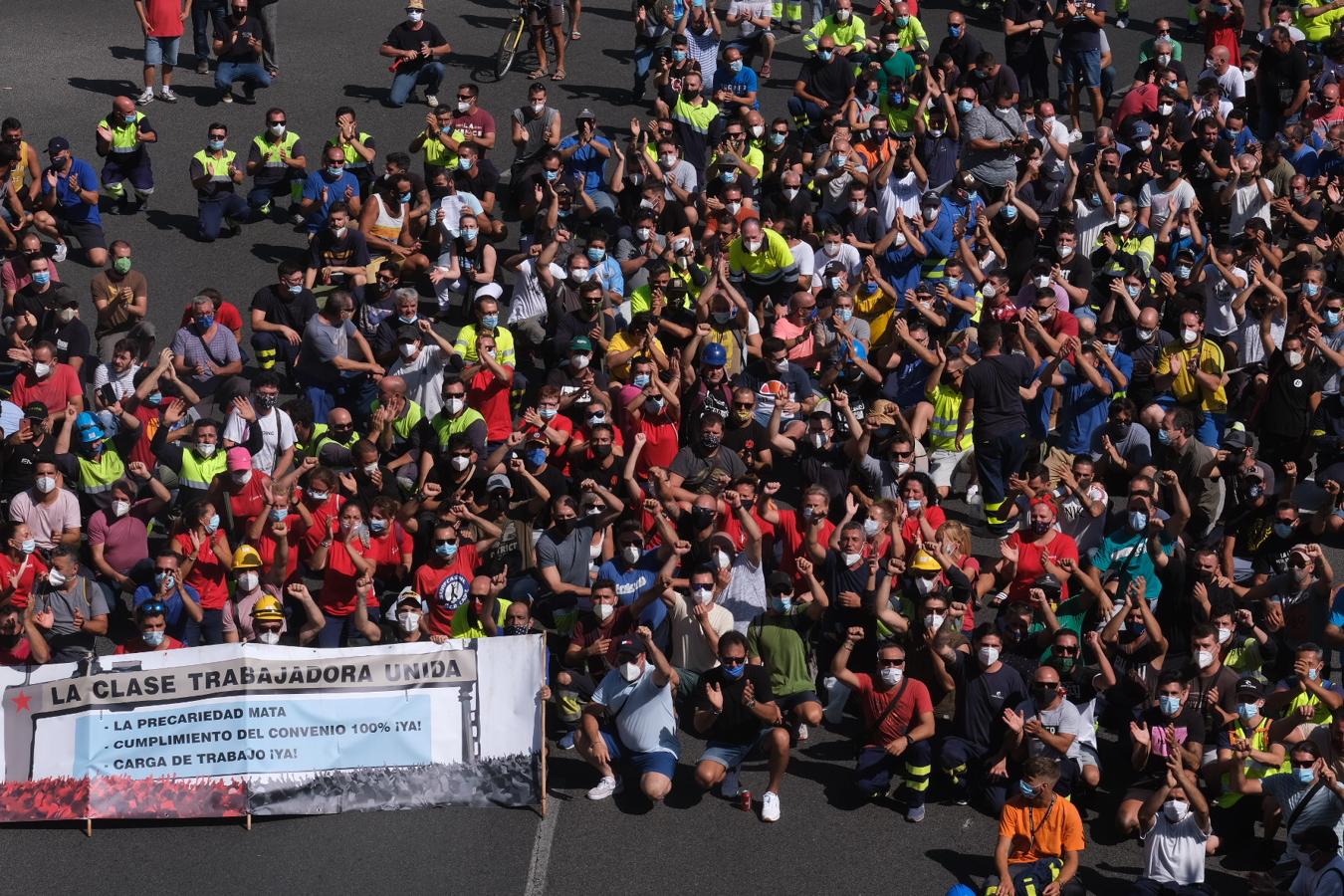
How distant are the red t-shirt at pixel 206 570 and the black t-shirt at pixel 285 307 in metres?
3.87

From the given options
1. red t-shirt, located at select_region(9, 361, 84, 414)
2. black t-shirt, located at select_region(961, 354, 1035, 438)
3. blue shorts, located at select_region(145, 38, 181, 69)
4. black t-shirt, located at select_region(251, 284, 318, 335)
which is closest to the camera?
black t-shirt, located at select_region(961, 354, 1035, 438)

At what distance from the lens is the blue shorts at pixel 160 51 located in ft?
84.7

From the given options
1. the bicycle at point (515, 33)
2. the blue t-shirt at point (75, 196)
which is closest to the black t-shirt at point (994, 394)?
the blue t-shirt at point (75, 196)

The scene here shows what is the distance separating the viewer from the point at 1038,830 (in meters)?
14.6

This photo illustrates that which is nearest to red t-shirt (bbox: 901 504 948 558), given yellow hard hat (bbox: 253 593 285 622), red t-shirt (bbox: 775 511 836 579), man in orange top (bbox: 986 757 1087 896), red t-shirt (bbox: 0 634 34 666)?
red t-shirt (bbox: 775 511 836 579)

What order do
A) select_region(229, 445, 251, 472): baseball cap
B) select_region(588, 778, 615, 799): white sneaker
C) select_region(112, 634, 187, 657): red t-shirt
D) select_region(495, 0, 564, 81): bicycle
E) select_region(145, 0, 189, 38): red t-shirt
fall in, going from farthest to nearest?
select_region(495, 0, 564, 81): bicycle
select_region(145, 0, 189, 38): red t-shirt
select_region(229, 445, 251, 472): baseball cap
select_region(112, 634, 187, 657): red t-shirt
select_region(588, 778, 615, 799): white sneaker

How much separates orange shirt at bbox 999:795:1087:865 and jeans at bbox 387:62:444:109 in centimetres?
1468

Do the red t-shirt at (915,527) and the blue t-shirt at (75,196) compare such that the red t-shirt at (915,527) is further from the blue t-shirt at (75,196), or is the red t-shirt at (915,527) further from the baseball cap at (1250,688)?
the blue t-shirt at (75,196)

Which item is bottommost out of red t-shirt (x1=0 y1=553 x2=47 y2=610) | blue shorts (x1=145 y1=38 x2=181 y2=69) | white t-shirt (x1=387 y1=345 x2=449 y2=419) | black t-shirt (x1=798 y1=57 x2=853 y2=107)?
red t-shirt (x1=0 y1=553 x2=47 y2=610)

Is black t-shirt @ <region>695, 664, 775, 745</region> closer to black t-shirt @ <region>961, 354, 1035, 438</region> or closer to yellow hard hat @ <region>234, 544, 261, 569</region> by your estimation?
yellow hard hat @ <region>234, 544, 261, 569</region>

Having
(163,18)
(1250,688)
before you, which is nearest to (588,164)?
(163,18)

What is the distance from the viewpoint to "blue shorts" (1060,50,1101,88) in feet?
85.4

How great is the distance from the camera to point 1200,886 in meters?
14.5

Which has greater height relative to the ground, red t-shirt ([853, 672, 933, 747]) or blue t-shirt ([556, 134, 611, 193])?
blue t-shirt ([556, 134, 611, 193])
